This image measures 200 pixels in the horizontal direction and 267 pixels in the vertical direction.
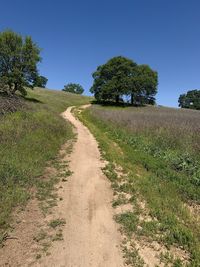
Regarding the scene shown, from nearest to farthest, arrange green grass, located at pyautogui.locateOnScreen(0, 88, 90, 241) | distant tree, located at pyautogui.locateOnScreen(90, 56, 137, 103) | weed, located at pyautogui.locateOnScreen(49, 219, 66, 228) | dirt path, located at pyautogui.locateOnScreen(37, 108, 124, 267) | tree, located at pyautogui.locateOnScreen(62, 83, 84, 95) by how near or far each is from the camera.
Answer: dirt path, located at pyautogui.locateOnScreen(37, 108, 124, 267), weed, located at pyautogui.locateOnScreen(49, 219, 66, 228), green grass, located at pyautogui.locateOnScreen(0, 88, 90, 241), distant tree, located at pyautogui.locateOnScreen(90, 56, 137, 103), tree, located at pyautogui.locateOnScreen(62, 83, 84, 95)

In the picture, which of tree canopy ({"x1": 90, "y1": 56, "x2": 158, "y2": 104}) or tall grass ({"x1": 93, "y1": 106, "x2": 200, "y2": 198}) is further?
tree canopy ({"x1": 90, "y1": 56, "x2": 158, "y2": 104})

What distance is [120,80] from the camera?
57594mm

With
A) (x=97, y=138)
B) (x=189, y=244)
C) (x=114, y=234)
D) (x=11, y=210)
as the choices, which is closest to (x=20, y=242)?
(x=11, y=210)

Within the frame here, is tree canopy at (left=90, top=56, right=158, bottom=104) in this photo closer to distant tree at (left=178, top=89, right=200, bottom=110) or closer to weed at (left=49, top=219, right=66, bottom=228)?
weed at (left=49, top=219, right=66, bottom=228)

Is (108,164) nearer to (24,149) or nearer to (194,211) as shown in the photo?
(24,149)

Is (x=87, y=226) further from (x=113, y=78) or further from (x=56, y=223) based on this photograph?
(x=113, y=78)

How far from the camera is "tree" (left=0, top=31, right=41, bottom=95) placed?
135 feet

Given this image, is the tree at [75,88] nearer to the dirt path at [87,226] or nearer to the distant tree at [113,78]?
the distant tree at [113,78]

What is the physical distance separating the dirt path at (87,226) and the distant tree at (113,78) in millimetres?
48893

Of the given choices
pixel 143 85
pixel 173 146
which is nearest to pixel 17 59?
pixel 143 85

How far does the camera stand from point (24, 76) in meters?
43.2

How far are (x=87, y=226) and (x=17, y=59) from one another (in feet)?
136

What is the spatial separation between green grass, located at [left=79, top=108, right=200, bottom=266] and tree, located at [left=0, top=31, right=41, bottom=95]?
32.3m

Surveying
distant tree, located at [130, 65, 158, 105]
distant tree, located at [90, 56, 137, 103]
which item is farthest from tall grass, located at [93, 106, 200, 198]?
distant tree, located at [130, 65, 158, 105]
